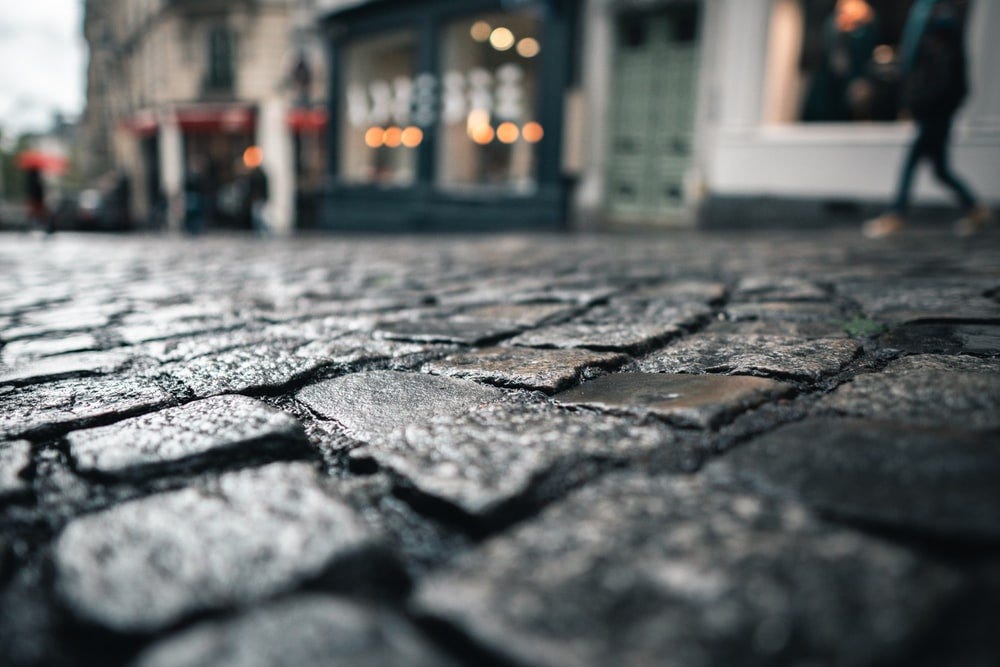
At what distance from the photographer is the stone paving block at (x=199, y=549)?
733 millimetres

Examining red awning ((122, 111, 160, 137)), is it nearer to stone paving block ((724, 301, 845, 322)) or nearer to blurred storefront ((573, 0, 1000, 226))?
blurred storefront ((573, 0, 1000, 226))

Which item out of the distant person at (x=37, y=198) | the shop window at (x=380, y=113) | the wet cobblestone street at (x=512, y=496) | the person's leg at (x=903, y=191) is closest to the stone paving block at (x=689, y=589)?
the wet cobblestone street at (x=512, y=496)

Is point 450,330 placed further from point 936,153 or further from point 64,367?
→ point 936,153

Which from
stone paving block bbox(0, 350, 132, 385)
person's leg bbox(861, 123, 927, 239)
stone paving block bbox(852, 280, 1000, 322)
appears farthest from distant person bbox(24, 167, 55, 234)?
stone paving block bbox(852, 280, 1000, 322)

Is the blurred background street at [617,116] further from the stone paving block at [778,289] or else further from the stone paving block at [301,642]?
the stone paving block at [301,642]

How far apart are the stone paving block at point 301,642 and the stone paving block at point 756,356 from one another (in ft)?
3.67

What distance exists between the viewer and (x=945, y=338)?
6.09 ft

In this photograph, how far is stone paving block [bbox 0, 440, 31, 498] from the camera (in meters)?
1.04

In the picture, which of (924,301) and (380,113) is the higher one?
(380,113)

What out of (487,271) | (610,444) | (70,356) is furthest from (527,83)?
(610,444)

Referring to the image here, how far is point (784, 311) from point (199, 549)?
218 cm

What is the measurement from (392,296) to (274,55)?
65.7 feet

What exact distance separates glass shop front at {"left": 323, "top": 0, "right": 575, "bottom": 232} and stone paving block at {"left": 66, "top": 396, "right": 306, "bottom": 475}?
9.07 meters

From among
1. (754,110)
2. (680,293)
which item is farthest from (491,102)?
(680,293)
